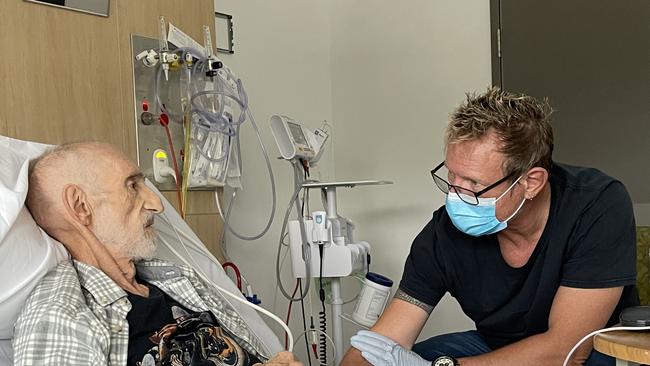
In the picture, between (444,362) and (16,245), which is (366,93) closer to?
(444,362)

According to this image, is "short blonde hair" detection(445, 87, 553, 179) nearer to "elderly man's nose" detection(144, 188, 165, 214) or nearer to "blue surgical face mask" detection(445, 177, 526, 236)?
"blue surgical face mask" detection(445, 177, 526, 236)

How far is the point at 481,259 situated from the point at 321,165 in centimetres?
172

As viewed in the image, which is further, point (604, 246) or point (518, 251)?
point (518, 251)

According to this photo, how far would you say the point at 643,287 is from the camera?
2.48 metres

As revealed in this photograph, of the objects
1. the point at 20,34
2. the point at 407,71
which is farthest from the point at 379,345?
the point at 407,71

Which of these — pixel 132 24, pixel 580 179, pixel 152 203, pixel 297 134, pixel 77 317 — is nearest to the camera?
pixel 77 317

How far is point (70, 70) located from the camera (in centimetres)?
182

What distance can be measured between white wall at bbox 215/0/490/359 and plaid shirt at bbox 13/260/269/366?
1403 millimetres

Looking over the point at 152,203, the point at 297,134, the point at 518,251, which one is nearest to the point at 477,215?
the point at 518,251

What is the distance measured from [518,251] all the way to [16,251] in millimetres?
1190

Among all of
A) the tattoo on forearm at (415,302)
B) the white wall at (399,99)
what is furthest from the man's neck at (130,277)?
the white wall at (399,99)

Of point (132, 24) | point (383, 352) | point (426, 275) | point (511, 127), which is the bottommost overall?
point (383, 352)

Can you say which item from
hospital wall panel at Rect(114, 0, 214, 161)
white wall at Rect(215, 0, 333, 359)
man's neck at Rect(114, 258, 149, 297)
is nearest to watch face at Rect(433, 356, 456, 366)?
man's neck at Rect(114, 258, 149, 297)

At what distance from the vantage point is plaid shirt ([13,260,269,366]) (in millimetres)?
1225
